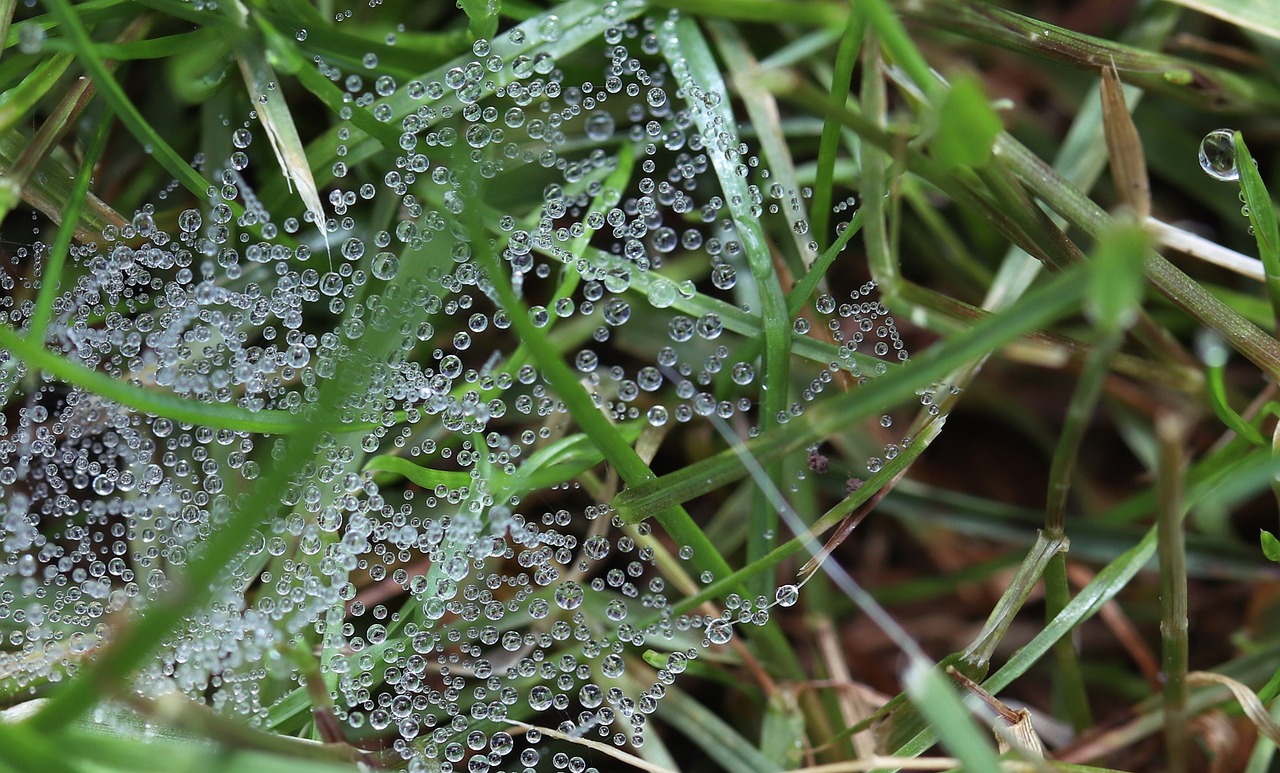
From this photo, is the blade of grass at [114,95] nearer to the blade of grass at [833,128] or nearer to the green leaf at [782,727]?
the blade of grass at [833,128]

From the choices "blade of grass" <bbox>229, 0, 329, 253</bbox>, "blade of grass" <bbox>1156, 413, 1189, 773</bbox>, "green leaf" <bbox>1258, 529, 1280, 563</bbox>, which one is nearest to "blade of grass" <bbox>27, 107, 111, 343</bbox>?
"blade of grass" <bbox>229, 0, 329, 253</bbox>

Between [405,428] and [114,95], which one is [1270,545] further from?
[114,95]

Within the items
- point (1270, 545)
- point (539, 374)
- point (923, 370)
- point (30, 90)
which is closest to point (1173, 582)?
point (1270, 545)

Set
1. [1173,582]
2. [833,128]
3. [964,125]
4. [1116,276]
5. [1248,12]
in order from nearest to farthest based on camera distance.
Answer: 1. [1116,276]
2. [964,125]
3. [1173,582]
4. [833,128]
5. [1248,12]

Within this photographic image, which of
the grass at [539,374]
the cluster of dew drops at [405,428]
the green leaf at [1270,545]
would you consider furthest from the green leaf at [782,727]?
the green leaf at [1270,545]

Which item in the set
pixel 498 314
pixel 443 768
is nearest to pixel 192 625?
pixel 443 768

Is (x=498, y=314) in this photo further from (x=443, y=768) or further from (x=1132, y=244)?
(x=1132, y=244)
